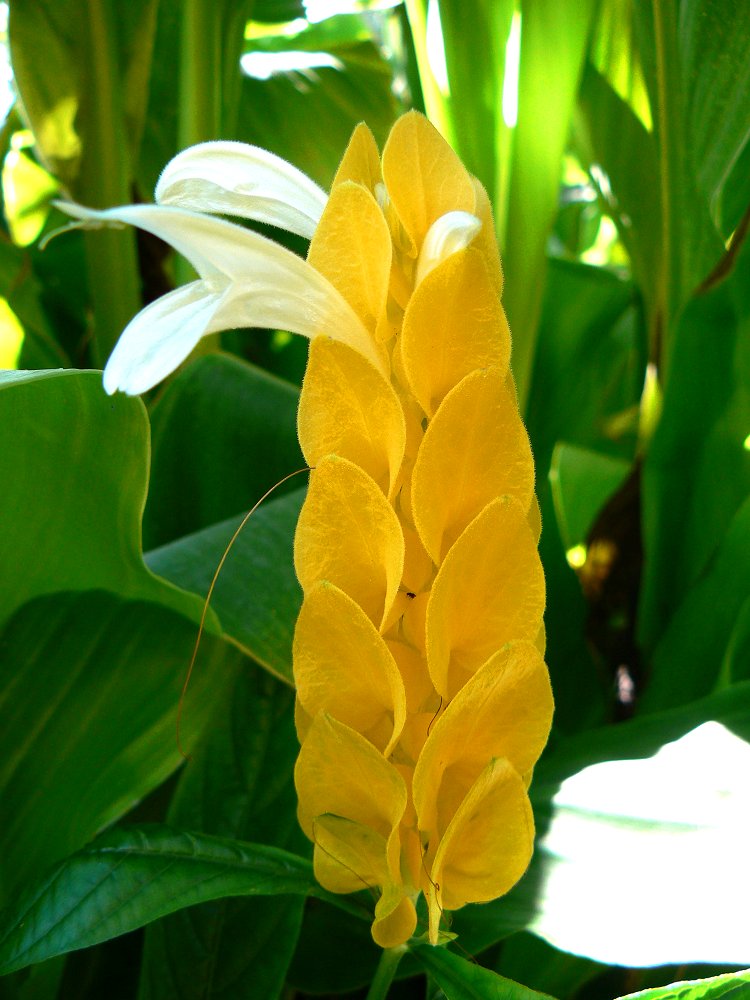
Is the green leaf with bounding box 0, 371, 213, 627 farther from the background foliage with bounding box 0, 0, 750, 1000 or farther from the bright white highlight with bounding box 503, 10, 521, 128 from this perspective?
the bright white highlight with bounding box 503, 10, 521, 128

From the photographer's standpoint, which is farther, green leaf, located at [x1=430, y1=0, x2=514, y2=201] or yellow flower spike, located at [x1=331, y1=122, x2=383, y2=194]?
green leaf, located at [x1=430, y1=0, x2=514, y2=201]

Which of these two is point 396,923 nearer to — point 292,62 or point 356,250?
point 356,250

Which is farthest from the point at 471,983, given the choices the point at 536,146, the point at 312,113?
the point at 312,113

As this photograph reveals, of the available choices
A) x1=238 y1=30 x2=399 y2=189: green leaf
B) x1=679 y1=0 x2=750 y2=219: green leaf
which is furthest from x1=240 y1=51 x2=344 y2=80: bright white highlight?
x1=679 y1=0 x2=750 y2=219: green leaf

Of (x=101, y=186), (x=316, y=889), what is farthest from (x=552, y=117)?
(x=316, y=889)

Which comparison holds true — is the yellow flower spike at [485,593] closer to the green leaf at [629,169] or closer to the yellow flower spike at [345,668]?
the yellow flower spike at [345,668]

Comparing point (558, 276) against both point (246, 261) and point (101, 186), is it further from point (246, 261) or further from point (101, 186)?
point (246, 261)
